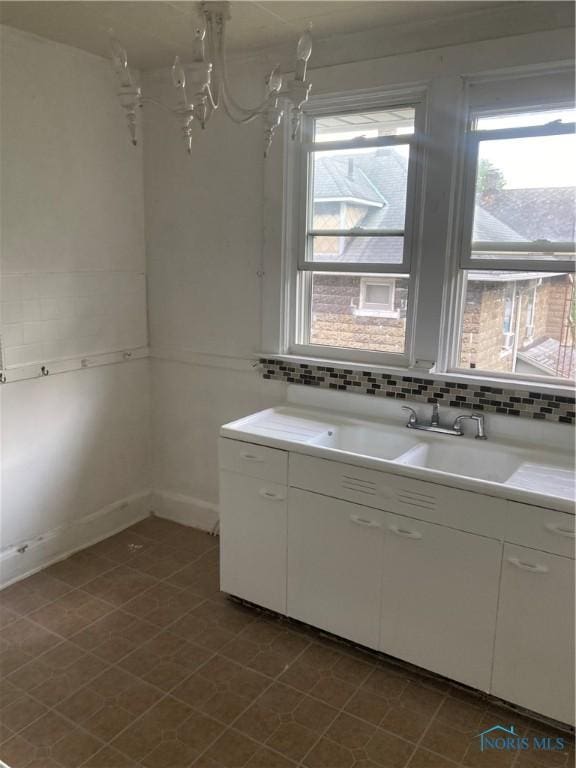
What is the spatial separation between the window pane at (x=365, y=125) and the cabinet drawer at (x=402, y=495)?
157 centimetres

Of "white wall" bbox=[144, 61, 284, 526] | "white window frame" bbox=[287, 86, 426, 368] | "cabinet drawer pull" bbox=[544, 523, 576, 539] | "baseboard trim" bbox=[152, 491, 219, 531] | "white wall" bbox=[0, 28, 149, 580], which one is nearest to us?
"cabinet drawer pull" bbox=[544, 523, 576, 539]

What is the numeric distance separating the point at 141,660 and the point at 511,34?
9.74ft

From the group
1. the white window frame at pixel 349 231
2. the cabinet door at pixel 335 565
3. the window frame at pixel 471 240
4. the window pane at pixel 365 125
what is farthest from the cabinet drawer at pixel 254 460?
the window pane at pixel 365 125

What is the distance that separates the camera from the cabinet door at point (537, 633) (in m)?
2.08

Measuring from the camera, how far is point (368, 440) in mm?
2865

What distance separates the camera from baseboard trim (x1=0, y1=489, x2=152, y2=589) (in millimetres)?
3068

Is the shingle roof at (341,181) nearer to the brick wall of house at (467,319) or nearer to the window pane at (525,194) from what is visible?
the brick wall of house at (467,319)

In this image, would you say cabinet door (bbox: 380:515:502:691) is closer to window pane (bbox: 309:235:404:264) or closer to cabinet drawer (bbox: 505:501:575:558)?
cabinet drawer (bbox: 505:501:575:558)

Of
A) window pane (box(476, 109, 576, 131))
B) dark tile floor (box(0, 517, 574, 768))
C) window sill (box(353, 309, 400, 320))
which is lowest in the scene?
dark tile floor (box(0, 517, 574, 768))

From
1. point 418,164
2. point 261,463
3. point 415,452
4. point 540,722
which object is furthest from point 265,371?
point 540,722

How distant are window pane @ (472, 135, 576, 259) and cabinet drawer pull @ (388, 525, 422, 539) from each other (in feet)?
4.06

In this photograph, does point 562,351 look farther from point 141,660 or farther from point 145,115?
point 145,115

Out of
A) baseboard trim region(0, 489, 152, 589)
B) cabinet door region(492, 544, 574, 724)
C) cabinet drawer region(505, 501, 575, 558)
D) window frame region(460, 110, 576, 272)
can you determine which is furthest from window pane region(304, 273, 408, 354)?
baseboard trim region(0, 489, 152, 589)

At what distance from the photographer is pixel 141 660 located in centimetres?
253
